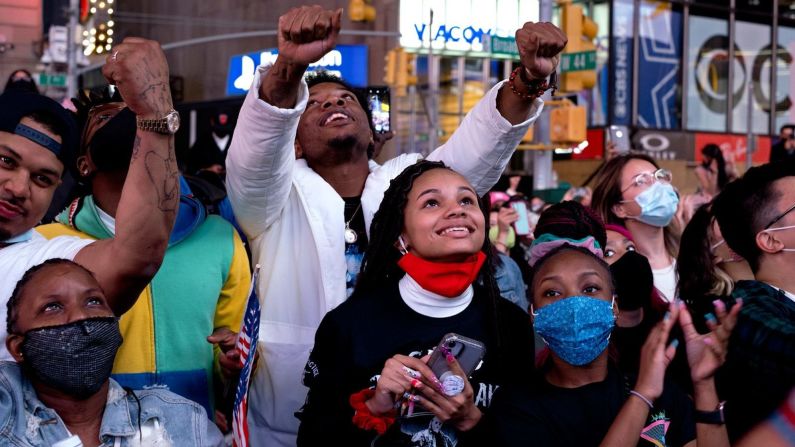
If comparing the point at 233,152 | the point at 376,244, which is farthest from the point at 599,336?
the point at 233,152

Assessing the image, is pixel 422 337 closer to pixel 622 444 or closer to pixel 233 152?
pixel 622 444

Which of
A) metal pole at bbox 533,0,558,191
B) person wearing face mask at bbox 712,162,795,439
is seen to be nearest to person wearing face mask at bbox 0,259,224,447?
person wearing face mask at bbox 712,162,795,439

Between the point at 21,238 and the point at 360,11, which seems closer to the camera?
the point at 21,238

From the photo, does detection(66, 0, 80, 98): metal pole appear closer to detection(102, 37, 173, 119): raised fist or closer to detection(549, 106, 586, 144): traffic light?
detection(549, 106, 586, 144): traffic light

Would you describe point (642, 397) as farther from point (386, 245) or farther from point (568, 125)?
point (568, 125)

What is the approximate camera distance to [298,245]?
12.3 feet

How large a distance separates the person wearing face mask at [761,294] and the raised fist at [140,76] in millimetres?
1748

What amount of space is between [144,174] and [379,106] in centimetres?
192

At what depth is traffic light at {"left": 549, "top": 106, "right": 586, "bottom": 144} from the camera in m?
14.0

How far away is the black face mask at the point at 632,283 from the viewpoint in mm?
4230

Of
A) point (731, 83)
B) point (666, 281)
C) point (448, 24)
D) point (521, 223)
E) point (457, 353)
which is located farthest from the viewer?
point (731, 83)

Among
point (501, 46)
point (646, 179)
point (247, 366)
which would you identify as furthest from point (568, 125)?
point (247, 366)

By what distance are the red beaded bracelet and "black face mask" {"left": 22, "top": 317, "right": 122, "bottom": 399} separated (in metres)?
0.74

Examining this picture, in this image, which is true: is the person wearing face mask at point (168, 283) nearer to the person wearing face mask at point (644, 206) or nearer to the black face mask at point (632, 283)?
the black face mask at point (632, 283)
